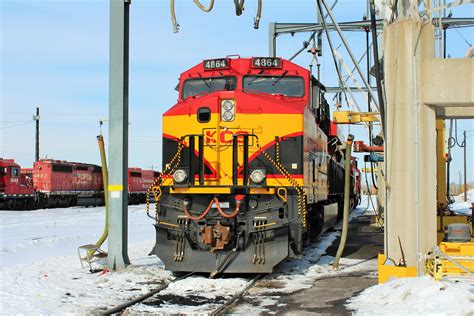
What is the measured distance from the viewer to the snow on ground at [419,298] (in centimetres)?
601

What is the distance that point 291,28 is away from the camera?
2058 cm

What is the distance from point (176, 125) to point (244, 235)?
2.36m

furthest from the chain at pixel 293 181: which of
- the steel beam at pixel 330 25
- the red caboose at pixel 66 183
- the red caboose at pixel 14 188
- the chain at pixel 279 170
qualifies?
the red caboose at pixel 66 183

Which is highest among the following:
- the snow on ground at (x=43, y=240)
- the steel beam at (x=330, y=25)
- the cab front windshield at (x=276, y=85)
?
the steel beam at (x=330, y=25)

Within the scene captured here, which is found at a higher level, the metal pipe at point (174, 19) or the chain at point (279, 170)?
the metal pipe at point (174, 19)

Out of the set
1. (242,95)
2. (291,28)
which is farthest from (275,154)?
(291,28)

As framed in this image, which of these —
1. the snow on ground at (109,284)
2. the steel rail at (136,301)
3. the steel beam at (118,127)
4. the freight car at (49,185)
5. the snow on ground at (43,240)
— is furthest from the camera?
the freight car at (49,185)

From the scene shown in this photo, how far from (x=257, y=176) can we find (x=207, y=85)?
2.46m

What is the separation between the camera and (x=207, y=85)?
10.8 m

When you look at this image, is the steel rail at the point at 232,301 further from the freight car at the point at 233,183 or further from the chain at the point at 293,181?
the chain at the point at 293,181

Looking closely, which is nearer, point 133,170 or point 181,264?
point 181,264

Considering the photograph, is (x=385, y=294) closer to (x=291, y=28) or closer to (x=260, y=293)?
(x=260, y=293)

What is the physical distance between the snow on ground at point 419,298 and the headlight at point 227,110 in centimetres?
380

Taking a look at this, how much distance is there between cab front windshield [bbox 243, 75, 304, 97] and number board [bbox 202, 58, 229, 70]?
497mm
